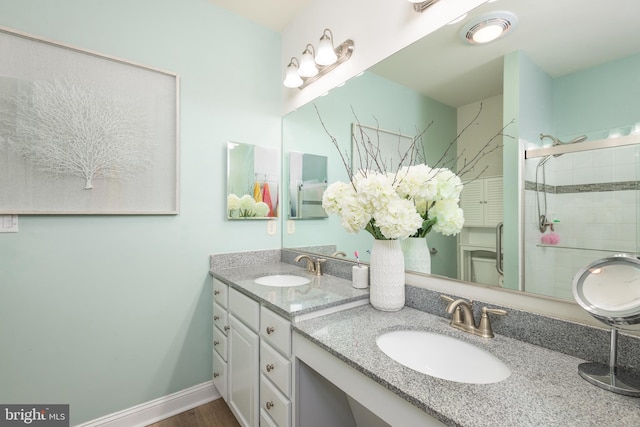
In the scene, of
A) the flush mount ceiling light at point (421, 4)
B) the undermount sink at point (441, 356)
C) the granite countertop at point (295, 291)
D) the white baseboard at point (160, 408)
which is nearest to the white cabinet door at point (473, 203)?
the undermount sink at point (441, 356)

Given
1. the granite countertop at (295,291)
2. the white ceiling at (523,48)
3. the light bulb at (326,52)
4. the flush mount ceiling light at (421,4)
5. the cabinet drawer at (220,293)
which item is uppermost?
the light bulb at (326,52)

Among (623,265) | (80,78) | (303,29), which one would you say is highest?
(303,29)

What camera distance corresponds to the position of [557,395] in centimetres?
64

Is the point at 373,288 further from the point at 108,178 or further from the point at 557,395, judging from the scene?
the point at 108,178

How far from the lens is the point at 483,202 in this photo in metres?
1.05

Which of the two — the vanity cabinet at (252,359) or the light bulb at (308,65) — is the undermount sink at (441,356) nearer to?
the vanity cabinet at (252,359)

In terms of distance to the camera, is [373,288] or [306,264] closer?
[373,288]

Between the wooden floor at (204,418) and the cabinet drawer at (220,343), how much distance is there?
363 millimetres

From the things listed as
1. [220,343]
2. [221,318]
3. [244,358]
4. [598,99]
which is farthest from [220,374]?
[598,99]

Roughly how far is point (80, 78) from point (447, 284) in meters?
2.02

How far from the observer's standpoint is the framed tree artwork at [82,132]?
1327 mm

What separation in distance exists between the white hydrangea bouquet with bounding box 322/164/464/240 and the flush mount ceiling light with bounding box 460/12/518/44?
48 centimetres

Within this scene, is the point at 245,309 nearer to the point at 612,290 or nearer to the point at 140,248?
the point at 140,248

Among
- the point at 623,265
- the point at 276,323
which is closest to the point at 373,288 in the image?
the point at 276,323
